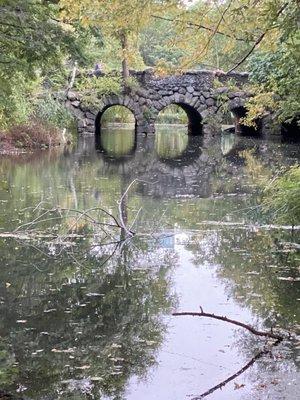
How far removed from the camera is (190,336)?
4.93m

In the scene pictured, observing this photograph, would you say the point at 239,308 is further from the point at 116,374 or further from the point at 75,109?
the point at 75,109

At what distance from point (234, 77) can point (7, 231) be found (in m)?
26.3

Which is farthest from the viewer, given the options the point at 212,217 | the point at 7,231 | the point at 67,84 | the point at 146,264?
the point at 67,84

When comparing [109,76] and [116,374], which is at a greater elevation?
[109,76]

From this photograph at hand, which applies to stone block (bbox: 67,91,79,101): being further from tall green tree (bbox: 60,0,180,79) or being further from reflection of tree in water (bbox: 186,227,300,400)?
tall green tree (bbox: 60,0,180,79)

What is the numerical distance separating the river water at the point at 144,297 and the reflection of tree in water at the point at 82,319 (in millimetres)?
11

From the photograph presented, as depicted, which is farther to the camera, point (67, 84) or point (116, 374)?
point (67, 84)

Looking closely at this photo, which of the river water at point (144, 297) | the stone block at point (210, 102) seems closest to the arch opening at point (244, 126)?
the stone block at point (210, 102)

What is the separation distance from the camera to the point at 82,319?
5246mm

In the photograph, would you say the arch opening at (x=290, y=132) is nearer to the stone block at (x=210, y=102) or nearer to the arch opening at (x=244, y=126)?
the arch opening at (x=244, y=126)

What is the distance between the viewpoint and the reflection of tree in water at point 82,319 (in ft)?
13.8

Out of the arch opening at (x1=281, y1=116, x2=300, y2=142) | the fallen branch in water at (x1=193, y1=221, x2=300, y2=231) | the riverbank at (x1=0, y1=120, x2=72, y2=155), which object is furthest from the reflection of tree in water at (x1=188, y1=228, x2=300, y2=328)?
the arch opening at (x1=281, y1=116, x2=300, y2=142)

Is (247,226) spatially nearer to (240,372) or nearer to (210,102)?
(240,372)

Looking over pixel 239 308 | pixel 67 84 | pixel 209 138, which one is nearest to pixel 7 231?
pixel 239 308
